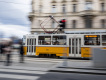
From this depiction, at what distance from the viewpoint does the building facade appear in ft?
83.8

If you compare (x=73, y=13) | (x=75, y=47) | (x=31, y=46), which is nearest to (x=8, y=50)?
(x=31, y=46)

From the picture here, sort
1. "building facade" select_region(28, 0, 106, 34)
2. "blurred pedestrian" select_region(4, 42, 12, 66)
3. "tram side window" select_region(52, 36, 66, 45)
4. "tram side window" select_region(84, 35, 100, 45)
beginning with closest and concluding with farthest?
"blurred pedestrian" select_region(4, 42, 12, 66)
"tram side window" select_region(84, 35, 100, 45)
"tram side window" select_region(52, 36, 66, 45)
"building facade" select_region(28, 0, 106, 34)

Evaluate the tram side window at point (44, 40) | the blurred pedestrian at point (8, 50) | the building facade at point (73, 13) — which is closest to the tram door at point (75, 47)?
the tram side window at point (44, 40)

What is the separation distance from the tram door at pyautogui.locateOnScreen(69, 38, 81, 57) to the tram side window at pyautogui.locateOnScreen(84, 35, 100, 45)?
2.32 ft

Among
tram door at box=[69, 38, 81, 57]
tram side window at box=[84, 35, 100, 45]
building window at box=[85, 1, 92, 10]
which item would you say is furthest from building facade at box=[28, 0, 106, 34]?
tram side window at box=[84, 35, 100, 45]

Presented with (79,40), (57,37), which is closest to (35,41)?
(57,37)

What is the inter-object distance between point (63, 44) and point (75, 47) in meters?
1.31

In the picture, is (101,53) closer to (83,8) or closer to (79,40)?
(79,40)

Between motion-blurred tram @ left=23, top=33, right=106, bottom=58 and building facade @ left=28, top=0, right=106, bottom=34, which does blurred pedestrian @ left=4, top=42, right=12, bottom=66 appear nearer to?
motion-blurred tram @ left=23, top=33, right=106, bottom=58

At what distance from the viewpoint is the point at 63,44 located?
13.7m

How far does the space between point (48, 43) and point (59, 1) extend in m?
15.9

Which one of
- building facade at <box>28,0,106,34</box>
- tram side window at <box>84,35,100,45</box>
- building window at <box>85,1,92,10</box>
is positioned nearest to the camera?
tram side window at <box>84,35,100,45</box>

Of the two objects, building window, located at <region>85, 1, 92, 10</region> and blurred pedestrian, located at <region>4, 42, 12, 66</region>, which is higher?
building window, located at <region>85, 1, 92, 10</region>

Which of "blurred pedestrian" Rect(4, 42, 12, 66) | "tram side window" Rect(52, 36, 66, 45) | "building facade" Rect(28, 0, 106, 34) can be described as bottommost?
"blurred pedestrian" Rect(4, 42, 12, 66)
